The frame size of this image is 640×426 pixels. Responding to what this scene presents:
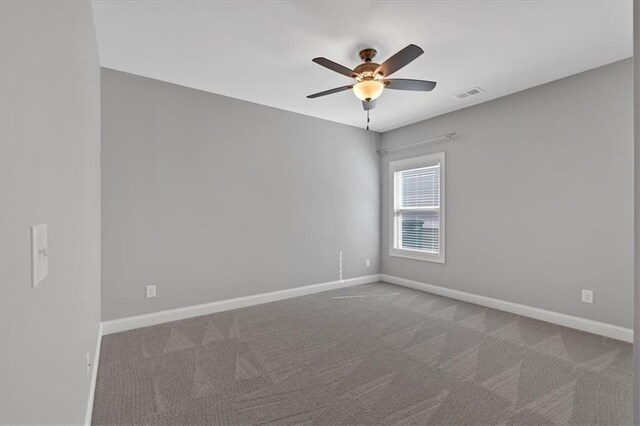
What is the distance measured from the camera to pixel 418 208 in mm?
4875

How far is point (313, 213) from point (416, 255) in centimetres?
177

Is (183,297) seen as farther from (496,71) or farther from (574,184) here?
(574,184)

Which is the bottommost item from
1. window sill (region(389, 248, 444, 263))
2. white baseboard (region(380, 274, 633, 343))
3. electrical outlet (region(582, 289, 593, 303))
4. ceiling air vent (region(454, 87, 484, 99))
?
white baseboard (region(380, 274, 633, 343))

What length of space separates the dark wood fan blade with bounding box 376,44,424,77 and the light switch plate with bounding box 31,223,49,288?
2217mm

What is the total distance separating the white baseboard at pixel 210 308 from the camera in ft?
10.2

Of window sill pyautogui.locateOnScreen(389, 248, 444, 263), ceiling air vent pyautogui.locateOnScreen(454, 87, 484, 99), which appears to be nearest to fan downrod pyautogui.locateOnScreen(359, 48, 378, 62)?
ceiling air vent pyautogui.locateOnScreen(454, 87, 484, 99)

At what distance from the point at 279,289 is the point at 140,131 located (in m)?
2.54

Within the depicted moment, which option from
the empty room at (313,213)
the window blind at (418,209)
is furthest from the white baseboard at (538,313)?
the window blind at (418,209)

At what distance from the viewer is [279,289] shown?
13.8ft

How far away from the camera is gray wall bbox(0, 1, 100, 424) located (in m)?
0.56

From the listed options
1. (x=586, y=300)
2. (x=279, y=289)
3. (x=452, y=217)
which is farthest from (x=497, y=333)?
(x=279, y=289)

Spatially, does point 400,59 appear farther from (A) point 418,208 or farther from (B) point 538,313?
(B) point 538,313

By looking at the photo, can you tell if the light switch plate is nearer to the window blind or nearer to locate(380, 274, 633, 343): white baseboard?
locate(380, 274, 633, 343): white baseboard

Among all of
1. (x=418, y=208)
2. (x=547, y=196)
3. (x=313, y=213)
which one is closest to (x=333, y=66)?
(x=313, y=213)
